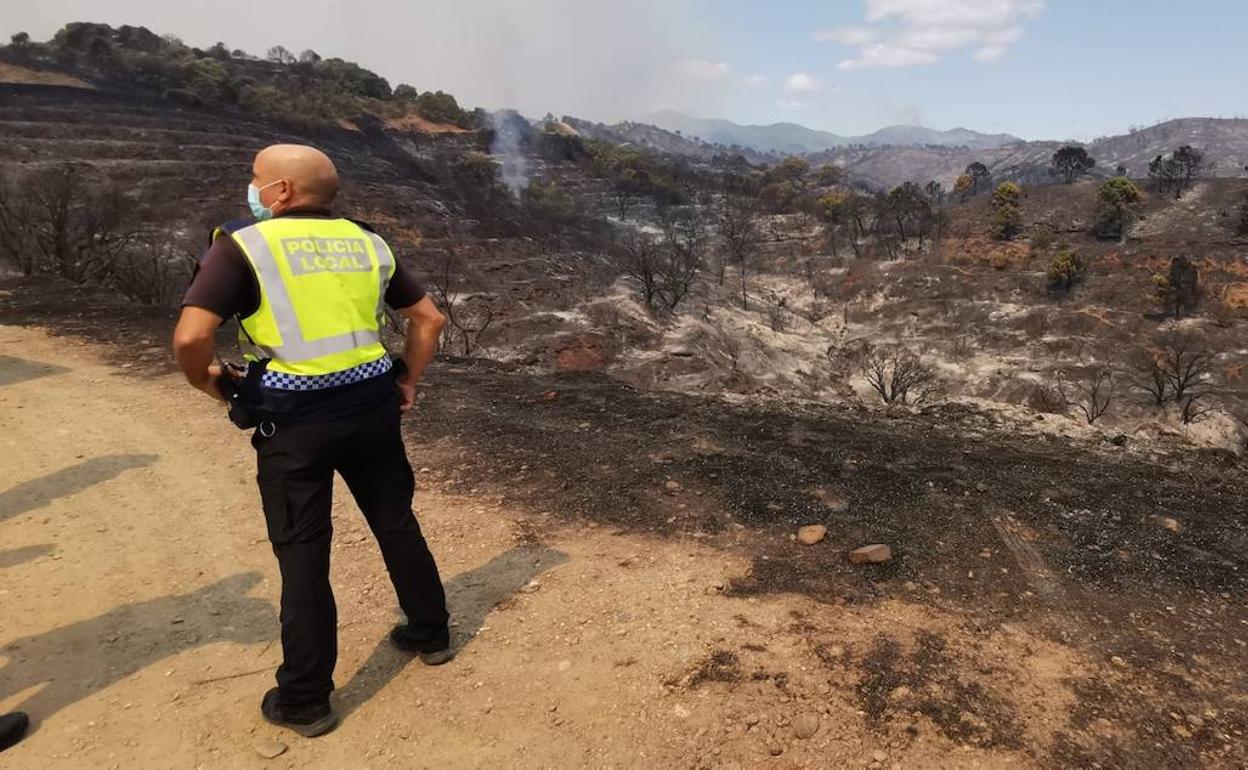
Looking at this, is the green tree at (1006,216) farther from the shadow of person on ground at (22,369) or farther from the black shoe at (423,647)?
the black shoe at (423,647)

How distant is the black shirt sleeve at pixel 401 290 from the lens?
8.84ft

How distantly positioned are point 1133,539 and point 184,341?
16.2 feet

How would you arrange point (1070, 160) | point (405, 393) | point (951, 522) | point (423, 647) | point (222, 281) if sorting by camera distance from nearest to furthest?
point (222, 281) → point (405, 393) → point (423, 647) → point (951, 522) → point (1070, 160)

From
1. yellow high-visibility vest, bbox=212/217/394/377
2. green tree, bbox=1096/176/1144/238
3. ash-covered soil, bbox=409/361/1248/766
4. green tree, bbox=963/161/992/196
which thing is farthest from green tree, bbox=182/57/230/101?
green tree, bbox=963/161/992/196

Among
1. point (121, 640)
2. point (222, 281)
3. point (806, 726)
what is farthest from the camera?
point (121, 640)

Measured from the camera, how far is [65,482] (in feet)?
16.5

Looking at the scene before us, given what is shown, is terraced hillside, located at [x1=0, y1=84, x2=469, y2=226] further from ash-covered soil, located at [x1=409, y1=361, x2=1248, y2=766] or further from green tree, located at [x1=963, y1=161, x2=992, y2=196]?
green tree, located at [x1=963, y1=161, x2=992, y2=196]

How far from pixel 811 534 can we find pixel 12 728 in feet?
12.2

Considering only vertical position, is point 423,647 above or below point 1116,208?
below

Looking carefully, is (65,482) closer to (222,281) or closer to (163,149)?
(222,281)

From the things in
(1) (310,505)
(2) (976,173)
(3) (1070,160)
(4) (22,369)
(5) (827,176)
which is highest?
(5) (827,176)

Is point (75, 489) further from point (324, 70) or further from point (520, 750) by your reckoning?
point (324, 70)

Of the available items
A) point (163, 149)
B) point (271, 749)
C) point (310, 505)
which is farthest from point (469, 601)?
point (163, 149)

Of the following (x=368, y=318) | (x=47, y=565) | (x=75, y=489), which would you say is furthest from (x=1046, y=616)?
(x=75, y=489)
